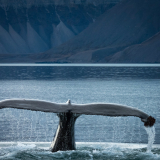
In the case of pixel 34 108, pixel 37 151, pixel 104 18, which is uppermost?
pixel 104 18

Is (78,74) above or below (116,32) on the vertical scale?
below

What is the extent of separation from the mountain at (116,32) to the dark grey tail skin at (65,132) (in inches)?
6059

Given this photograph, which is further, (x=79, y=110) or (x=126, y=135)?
(x=126, y=135)

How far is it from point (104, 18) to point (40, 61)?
125 feet

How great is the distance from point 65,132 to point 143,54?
433 feet

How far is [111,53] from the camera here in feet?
526

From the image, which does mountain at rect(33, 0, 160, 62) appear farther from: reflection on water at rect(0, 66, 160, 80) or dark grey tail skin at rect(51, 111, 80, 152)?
dark grey tail skin at rect(51, 111, 80, 152)

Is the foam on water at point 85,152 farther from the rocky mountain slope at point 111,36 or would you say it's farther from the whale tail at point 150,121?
the rocky mountain slope at point 111,36

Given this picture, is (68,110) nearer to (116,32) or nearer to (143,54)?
(143,54)

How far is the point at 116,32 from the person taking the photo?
588 feet

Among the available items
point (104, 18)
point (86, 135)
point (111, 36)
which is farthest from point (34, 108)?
point (104, 18)

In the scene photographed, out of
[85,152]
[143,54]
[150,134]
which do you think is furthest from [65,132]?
[143,54]

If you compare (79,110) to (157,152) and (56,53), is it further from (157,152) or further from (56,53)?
(56,53)

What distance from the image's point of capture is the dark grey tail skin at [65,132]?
8398 mm
